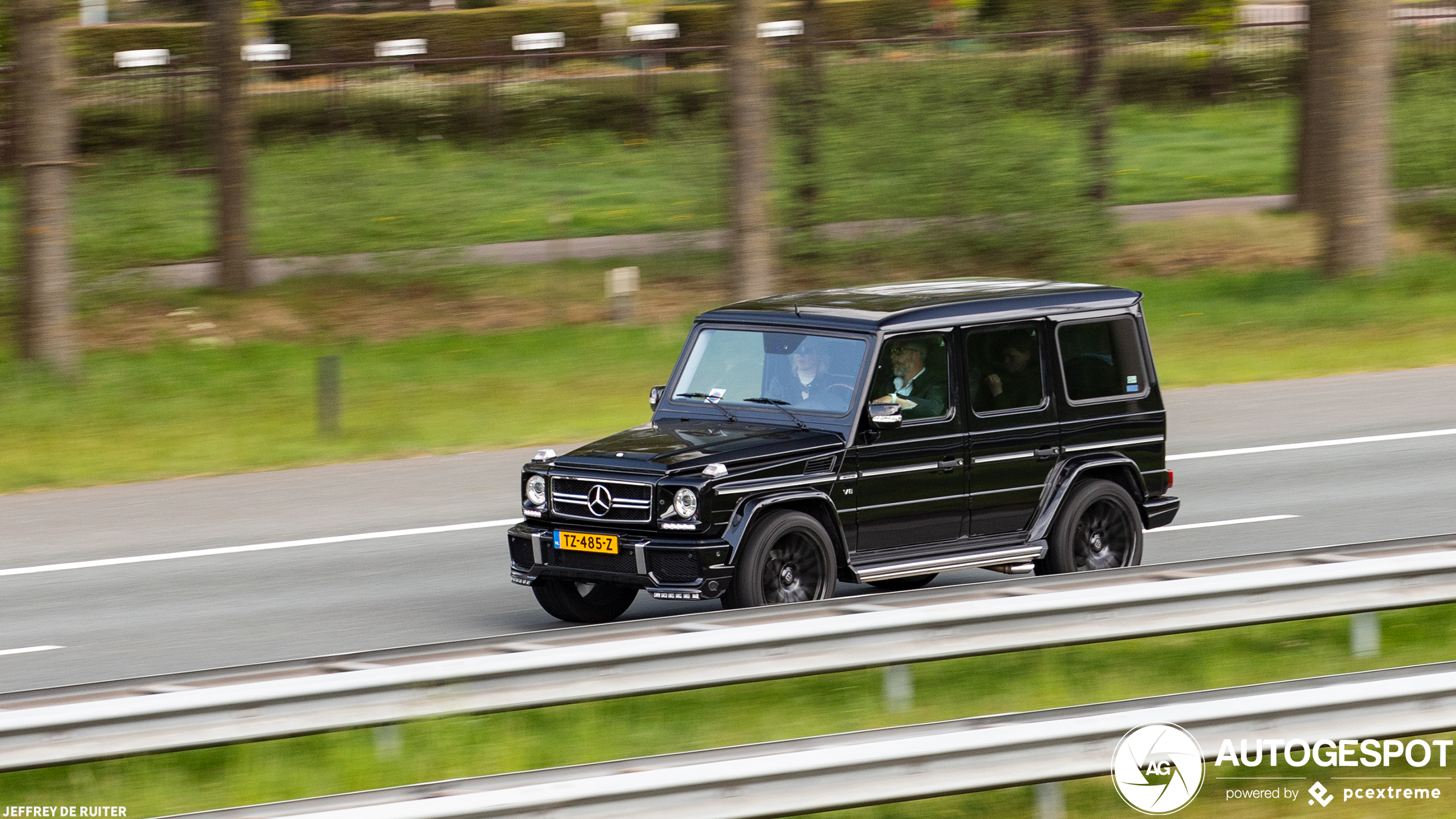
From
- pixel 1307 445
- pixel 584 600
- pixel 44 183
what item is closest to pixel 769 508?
pixel 584 600

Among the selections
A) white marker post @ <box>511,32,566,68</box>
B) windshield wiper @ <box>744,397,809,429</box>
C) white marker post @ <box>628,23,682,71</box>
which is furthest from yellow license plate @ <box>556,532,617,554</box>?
white marker post @ <box>511,32,566,68</box>

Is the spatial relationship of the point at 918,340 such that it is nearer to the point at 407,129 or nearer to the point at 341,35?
the point at 407,129

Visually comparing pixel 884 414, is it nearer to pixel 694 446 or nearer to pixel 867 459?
pixel 867 459

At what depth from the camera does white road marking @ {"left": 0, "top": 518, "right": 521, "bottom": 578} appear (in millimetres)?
12500

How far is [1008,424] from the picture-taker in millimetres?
10289

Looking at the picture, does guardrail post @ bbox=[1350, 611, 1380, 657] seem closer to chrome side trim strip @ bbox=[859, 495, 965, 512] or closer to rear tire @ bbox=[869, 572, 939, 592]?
chrome side trim strip @ bbox=[859, 495, 965, 512]

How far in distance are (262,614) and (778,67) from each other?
64.2 feet

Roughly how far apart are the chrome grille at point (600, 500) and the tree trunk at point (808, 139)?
16718 millimetres

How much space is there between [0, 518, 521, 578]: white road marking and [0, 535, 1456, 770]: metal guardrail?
6.46m

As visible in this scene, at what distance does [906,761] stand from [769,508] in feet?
12.6

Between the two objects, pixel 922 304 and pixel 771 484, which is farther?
pixel 922 304

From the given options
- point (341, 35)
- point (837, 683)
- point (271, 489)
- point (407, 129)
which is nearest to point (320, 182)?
point (407, 129)

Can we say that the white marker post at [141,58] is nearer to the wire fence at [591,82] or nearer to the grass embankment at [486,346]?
the wire fence at [591,82]

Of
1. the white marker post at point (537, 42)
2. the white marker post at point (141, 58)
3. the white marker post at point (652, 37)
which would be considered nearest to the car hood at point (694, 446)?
the white marker post at point (652, 37)
